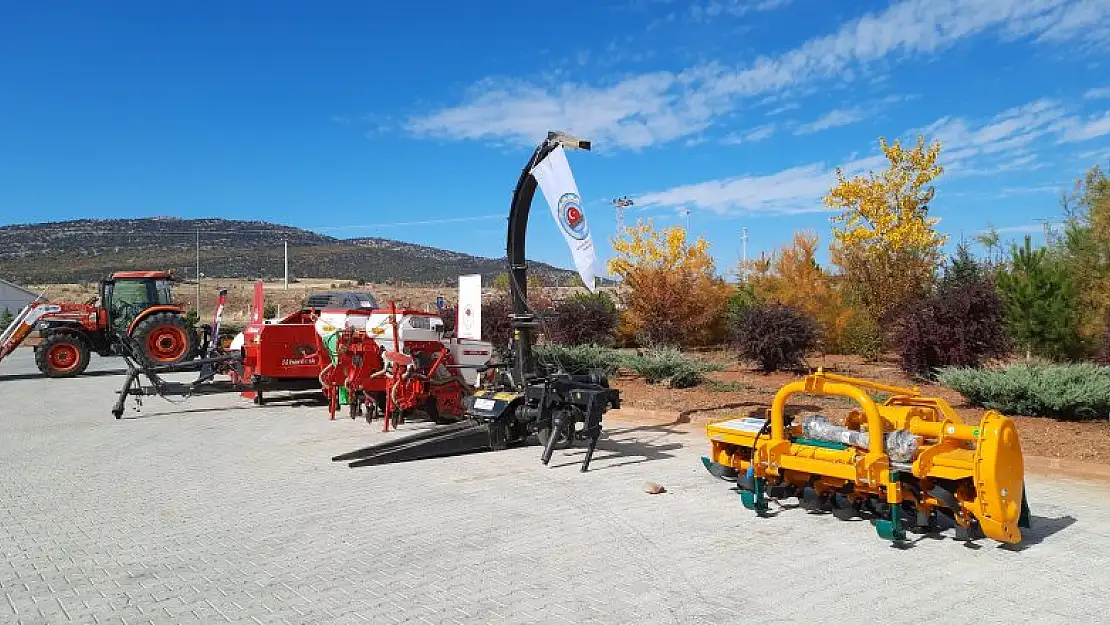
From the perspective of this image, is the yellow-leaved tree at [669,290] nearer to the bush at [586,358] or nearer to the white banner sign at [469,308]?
the bush at [586,358]

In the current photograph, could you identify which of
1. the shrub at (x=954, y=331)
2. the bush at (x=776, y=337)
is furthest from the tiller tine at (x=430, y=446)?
the shrub at (x=954, y=331)

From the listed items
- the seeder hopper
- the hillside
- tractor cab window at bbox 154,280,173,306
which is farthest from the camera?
the hillside

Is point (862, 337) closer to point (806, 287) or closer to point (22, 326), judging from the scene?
point (806, 287)

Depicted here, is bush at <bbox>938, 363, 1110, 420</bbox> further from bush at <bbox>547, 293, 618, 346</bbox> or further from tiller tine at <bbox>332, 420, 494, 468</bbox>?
bush at <bbox>547, 293, 618, 346</bbox>

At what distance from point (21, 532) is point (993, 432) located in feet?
22.7

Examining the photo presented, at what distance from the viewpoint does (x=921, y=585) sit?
4.68 meters

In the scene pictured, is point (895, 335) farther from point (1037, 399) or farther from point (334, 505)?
point (334, 505)

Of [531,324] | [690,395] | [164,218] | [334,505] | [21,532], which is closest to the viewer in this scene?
[21,532]

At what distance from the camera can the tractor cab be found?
21.1 metres

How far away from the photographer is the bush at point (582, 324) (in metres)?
21.1

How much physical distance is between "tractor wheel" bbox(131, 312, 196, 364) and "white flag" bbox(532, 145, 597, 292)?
14691mm

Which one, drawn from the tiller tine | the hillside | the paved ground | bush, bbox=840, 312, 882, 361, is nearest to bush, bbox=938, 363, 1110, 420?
the paved ground

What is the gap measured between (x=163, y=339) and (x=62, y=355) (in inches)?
112

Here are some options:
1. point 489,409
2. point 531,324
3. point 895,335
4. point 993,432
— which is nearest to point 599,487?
point 489,409
